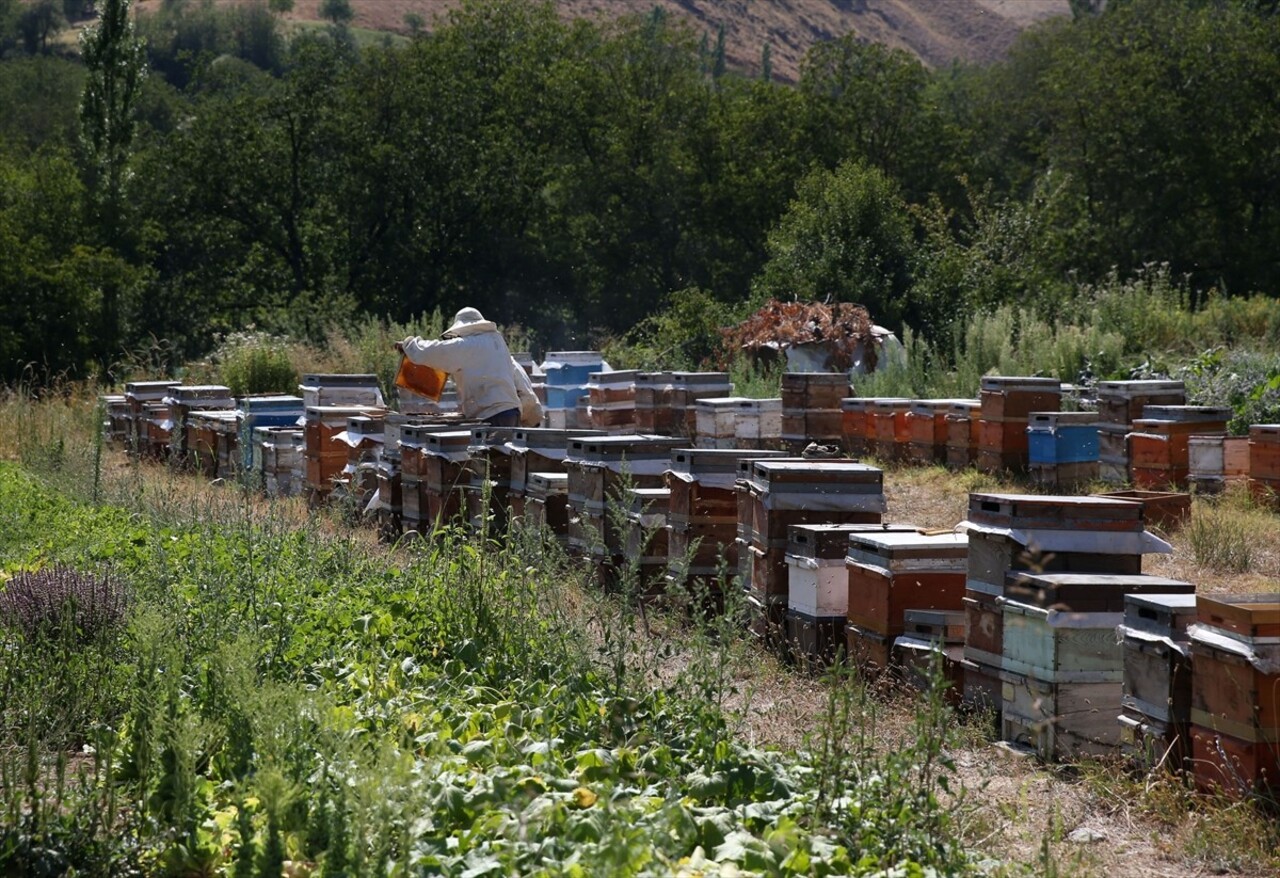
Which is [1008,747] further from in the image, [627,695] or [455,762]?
[455,762]

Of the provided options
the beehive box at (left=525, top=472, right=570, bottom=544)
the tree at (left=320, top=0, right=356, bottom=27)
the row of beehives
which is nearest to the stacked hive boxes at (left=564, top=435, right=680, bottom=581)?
the row of beehives

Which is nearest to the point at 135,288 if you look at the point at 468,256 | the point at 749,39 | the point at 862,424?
the point at 468,256

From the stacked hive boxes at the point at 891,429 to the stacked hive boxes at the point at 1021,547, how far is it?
23.4 ft

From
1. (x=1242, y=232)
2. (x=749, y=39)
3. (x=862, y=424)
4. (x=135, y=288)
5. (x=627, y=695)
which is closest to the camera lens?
(x=627, y=695)

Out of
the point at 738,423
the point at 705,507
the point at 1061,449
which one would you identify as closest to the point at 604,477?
the point at 705,507

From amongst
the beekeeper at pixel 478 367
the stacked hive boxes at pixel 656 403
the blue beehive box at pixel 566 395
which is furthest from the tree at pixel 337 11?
the beekeeper at pixel 478 367

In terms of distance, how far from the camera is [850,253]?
22188mm

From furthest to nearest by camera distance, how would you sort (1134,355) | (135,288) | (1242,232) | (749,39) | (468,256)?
(749,39) < (468,256) < (1242,232) < (135,288) < (1134,355)

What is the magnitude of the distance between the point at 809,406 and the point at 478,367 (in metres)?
3.06

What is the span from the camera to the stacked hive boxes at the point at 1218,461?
1027cm

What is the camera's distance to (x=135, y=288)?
1106 inches

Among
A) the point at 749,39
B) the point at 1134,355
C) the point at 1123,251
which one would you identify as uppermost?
the point at 749,39

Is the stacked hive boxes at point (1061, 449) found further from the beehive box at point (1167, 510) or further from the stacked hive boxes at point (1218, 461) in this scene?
the beehive box at point (1167, 510)

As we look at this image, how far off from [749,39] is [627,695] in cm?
11845
